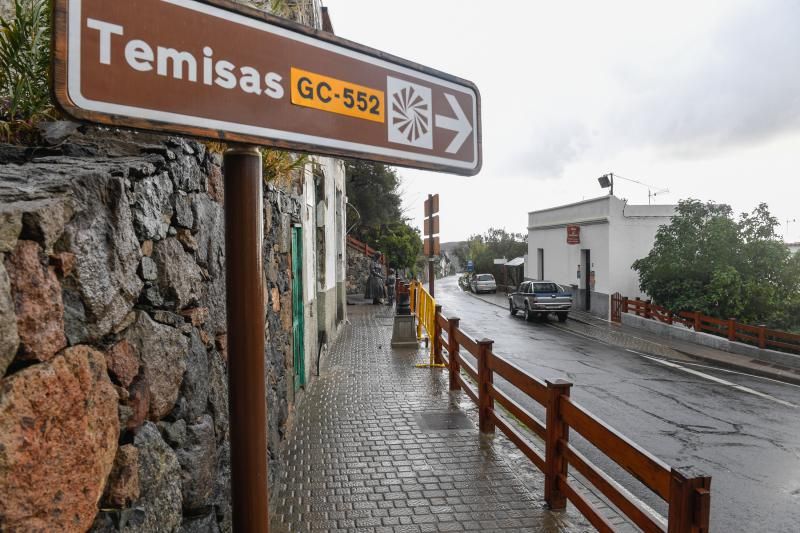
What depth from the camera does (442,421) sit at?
24.5 feet

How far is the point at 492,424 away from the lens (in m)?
6.89

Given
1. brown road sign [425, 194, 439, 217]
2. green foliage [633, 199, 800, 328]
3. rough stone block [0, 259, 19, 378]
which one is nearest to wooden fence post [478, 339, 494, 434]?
rough stone block [0, 259, 19, 378]

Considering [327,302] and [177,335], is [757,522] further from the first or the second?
[327,302]

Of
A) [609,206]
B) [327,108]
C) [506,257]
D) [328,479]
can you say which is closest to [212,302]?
[327,108]

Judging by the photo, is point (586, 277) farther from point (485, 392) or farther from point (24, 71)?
point (24, 71)

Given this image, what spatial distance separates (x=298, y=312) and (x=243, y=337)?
6872 mm

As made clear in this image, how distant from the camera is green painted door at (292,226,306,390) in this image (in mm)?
8156

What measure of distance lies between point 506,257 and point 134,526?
46473 mm

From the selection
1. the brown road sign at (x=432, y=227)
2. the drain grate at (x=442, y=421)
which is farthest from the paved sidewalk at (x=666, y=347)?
the drain grate at (x=442, y=421)

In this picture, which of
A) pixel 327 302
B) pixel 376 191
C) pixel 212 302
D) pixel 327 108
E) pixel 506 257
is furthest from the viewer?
pixel 506 257

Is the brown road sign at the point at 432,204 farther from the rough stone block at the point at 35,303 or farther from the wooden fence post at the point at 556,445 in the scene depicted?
the rough stone block at the point at 35,303

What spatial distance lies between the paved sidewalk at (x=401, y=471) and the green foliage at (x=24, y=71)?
11.2 feet

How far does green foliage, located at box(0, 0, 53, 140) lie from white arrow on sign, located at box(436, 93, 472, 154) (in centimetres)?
219

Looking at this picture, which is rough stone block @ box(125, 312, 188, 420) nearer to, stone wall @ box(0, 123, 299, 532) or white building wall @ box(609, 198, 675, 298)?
stone wall @ box(0, 123, 299, 532)
